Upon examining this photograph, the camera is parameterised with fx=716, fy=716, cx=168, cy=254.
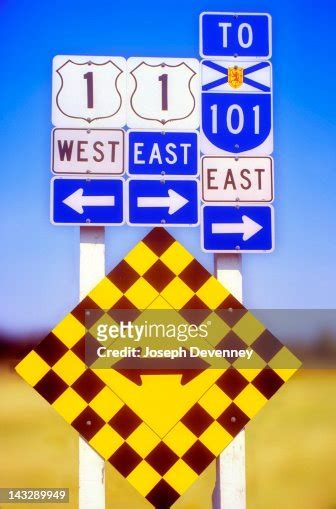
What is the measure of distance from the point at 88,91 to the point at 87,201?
424 millimetres

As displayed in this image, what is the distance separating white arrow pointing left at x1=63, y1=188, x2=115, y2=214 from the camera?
2.61 m

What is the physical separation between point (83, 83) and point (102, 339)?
958 millimetres

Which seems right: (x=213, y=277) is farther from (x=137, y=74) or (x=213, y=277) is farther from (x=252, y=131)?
(x=137, y=74)

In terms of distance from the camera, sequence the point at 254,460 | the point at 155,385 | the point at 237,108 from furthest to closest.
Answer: the point at 254,460 → the point at 237,108 → the point at 155,385

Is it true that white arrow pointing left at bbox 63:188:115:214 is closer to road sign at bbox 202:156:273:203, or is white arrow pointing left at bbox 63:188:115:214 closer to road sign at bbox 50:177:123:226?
road sign at bbox 50:177:123:226

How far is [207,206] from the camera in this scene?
8.64ft

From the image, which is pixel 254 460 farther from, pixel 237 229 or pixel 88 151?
pixel 88 151

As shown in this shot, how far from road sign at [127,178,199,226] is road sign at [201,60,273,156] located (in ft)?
0.59

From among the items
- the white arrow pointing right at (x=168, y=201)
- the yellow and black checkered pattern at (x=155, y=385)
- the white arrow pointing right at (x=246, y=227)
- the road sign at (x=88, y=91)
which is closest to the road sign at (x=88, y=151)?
the road sign at (x=88, y=91)

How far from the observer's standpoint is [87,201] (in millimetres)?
2617

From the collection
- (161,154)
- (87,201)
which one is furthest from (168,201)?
(87,201)

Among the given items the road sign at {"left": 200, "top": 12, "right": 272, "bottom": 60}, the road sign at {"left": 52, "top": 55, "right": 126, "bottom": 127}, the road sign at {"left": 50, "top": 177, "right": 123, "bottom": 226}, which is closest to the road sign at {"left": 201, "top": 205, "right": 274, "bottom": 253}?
the road sign at {"left": 50, "top": 177, "right": 123, "bottom": 226}

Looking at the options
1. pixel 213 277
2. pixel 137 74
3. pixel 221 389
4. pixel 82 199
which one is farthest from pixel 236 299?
pixel 137 74

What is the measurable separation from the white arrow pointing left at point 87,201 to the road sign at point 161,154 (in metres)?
0.13
